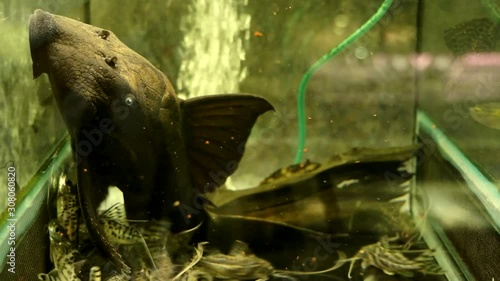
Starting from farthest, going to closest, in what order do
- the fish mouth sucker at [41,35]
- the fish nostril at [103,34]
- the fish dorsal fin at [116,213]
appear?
the fish dorsal fin at [116,213] → the fish nostril at [103,34] → the fish mouth sucker at [41,35]

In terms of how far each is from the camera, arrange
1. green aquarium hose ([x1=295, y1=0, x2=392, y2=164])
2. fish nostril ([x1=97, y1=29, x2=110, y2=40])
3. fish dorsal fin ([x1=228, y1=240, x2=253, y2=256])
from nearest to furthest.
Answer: fish nostril ([x1=97, y1=29, x2=110, y2=40])
fish dorsal fin ([x1=228, y1=240, x2=253, y2=256])
green aquarium hose ([x1=295, y1=0, x2=392, y2=164])

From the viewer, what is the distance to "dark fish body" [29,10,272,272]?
1271 mm

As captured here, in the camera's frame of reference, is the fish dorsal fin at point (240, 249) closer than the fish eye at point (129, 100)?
No

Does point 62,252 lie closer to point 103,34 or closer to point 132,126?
point 132,126

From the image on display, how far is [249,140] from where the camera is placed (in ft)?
5.50

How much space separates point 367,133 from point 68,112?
951 mm

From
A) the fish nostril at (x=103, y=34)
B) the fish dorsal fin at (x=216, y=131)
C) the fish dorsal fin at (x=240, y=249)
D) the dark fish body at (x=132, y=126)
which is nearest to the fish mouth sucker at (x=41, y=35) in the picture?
the dark fish body at (x=132, y=126)

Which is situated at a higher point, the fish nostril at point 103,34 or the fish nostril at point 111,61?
the fish nostril at point 103,34

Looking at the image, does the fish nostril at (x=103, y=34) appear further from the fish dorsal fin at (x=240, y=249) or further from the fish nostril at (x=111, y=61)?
the fish dorsal fin at (x=240, y=249)

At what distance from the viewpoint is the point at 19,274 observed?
4.58 ft

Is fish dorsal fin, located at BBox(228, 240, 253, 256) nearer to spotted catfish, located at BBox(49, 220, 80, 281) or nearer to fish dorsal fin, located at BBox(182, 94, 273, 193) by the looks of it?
fish dorsal fin, located at BBox(182, 94, 273, 193)

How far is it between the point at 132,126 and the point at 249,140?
0.41 metres

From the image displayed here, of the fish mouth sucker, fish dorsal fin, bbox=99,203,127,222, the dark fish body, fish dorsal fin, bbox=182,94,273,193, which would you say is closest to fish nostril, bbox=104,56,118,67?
the dark fish body

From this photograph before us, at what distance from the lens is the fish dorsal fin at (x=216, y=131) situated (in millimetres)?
1496
